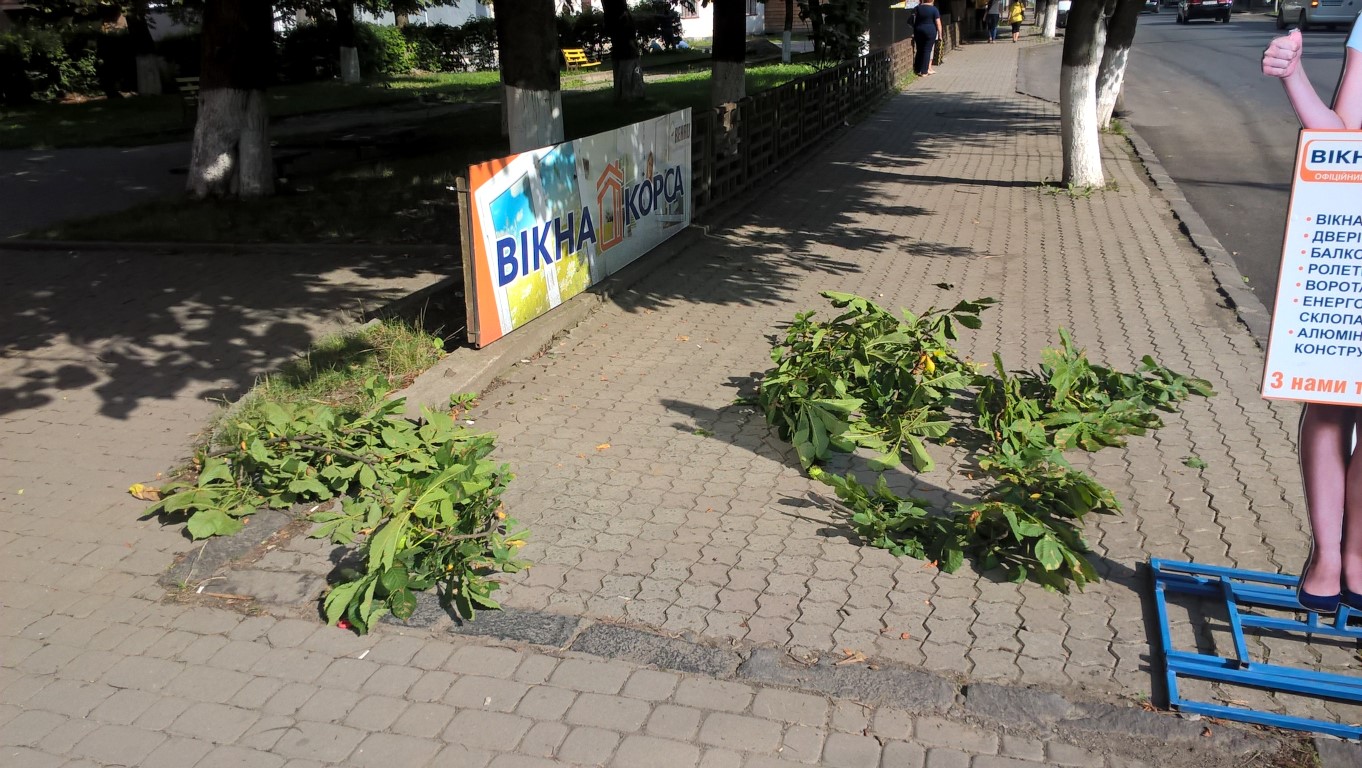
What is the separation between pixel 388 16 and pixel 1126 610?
46.2 meters

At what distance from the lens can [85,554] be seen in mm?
5109

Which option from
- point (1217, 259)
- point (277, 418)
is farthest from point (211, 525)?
point (1217, 259)

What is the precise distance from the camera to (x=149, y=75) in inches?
1128

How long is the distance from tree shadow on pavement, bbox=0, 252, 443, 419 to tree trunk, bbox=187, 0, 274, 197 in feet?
8.49

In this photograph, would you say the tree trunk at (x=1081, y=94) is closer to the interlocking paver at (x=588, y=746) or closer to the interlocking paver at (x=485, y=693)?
the interlocking paver at (x=485, y=693)

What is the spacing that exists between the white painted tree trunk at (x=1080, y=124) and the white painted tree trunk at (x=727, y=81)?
4587mm

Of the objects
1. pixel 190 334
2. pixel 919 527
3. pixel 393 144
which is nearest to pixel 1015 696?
pixel 919 527

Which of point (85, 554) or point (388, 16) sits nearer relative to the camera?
point (85, 554)

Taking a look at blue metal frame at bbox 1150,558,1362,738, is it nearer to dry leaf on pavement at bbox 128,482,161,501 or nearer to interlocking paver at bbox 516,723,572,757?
interlocking paver at bbox 516,723,572,757

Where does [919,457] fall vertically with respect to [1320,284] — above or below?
below

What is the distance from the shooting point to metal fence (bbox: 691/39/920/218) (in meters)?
12.1

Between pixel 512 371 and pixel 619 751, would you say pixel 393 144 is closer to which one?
pixel 512 371

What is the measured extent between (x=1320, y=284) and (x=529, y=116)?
751 cm

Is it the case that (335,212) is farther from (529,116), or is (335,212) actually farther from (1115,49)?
(1115,49)
